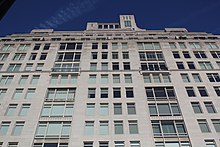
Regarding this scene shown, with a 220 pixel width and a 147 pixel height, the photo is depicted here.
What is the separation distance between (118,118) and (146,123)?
3571 millimetres

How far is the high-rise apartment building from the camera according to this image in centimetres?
2778

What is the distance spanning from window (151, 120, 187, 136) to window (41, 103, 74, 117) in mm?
11128

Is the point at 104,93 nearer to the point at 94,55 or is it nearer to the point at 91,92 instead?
the point at 91,92

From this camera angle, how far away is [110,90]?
3372 cm

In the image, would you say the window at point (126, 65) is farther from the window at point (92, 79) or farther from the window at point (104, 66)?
the window at point (92, 79)

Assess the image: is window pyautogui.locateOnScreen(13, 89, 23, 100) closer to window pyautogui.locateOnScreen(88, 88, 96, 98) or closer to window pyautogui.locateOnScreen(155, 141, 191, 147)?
window pyautogui.locateOnScreen(88, 88, 96, 98)

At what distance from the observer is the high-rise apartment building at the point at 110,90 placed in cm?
2778

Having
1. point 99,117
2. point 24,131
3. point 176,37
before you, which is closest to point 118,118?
point 99,117

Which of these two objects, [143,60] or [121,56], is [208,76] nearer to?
[143,60]

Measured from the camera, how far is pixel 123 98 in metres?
32.3

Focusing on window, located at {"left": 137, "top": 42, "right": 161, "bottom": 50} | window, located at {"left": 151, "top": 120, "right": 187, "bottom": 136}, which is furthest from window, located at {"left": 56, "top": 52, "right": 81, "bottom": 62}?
window, located at {"left": 151, "top": 120, "right": 187, "bottom": 136}

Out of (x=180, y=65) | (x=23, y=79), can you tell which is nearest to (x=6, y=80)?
(x=23, y=79)

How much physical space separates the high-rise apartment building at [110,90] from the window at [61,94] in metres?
0.14

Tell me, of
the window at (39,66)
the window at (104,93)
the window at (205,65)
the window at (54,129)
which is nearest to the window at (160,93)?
the window at (104,93)
